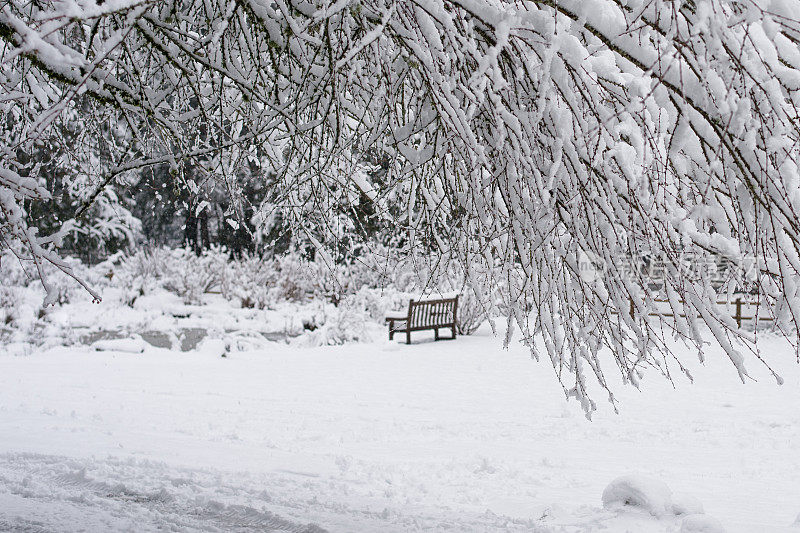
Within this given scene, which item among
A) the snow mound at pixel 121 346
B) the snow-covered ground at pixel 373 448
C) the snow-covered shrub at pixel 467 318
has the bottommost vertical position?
the snow-covered ground at pixel 373 448

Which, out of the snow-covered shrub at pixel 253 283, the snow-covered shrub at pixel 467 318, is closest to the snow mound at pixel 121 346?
the snow-covered shrub at pixel 253 283

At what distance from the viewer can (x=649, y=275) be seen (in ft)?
10.5

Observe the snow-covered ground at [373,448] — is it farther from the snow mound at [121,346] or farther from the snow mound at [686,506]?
the snow mound at [121,346]

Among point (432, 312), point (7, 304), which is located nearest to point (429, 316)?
point (432, 312)

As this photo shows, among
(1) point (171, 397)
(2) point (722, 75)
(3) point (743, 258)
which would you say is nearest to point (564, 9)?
(2) point (722, 75)

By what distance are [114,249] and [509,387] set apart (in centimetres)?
1803

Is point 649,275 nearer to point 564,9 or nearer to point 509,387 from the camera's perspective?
point 564,9

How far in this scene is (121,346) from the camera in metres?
11.6

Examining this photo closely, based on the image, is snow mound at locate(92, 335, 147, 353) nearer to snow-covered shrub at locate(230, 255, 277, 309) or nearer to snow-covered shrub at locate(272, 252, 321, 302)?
snow-covered shrub at locate(230, 255, 277, 309)

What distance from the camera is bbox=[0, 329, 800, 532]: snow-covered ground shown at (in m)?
4.51

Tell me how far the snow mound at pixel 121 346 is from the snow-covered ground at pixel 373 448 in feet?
1.47

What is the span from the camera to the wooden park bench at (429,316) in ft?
42.5

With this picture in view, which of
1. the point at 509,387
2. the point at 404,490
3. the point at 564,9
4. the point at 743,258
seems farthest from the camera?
the point at 509,387

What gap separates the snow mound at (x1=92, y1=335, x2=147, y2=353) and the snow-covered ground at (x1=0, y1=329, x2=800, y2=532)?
45 centimetres
